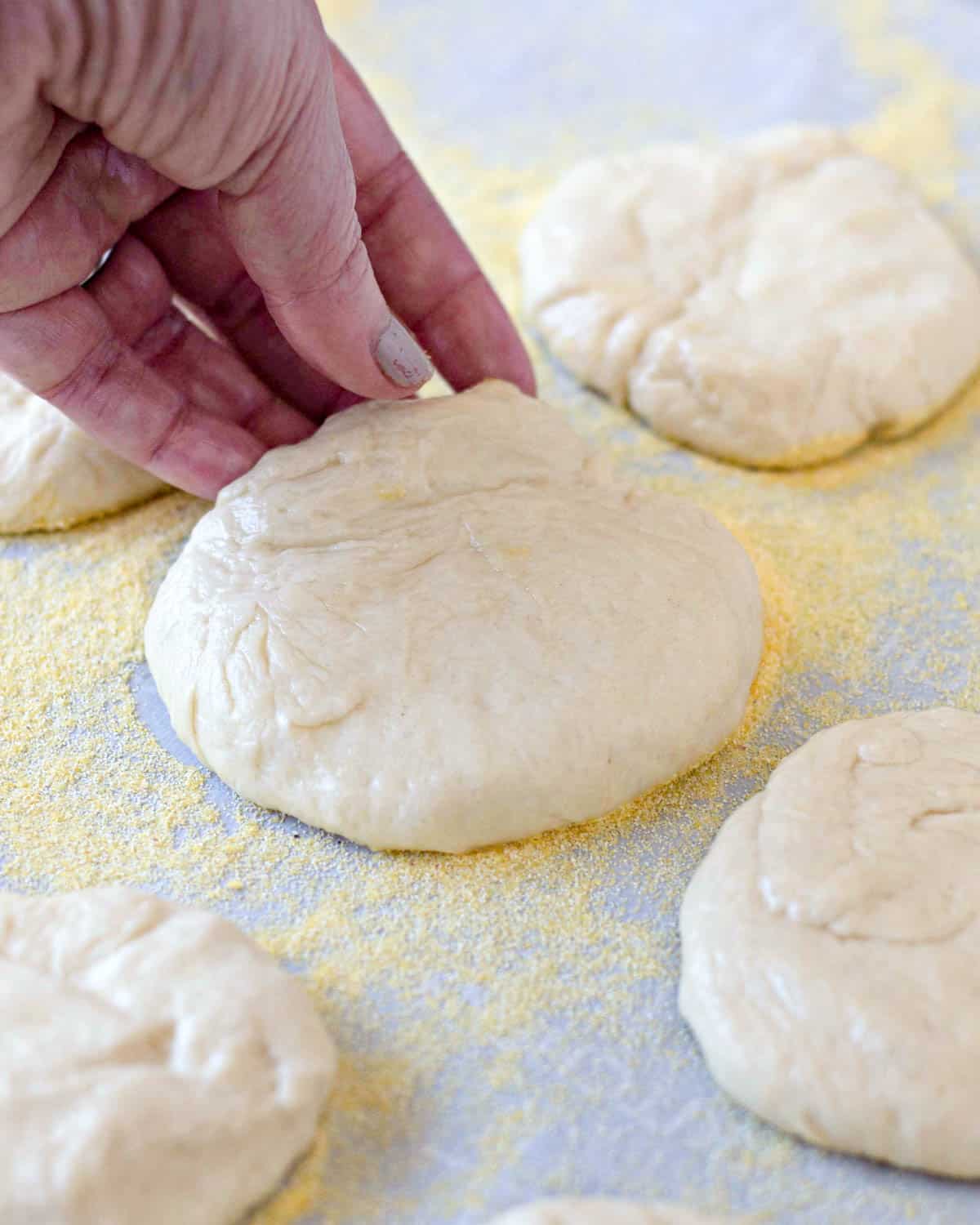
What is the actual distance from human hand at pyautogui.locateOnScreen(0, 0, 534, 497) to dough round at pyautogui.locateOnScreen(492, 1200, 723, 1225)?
4.26 ft

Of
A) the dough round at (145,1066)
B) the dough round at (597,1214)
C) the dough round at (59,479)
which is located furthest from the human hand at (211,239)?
the dough round at (597,1214)

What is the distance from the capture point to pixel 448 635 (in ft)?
5.93

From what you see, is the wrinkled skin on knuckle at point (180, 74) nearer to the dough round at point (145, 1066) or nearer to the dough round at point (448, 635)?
the dough round at point (448, 635)

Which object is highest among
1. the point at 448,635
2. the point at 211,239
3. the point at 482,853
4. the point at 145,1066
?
the point at 211,239

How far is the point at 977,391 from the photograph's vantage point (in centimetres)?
271

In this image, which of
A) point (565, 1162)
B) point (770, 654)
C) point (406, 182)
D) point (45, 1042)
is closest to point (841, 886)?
point (565, 1162)

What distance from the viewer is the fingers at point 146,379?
6.56ft

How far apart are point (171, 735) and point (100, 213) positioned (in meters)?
0.91

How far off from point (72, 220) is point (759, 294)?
1.56 meters

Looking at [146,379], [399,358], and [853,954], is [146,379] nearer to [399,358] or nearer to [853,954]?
[399,358]

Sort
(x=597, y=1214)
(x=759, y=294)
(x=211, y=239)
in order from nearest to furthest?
1. (x=597, y=1214)
2. (x=211, y=239)
3. (x=759, y=294)

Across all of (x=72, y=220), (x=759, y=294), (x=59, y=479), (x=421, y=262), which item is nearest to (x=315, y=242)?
(x=72, y=220)

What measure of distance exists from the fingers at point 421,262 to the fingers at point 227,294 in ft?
0.76

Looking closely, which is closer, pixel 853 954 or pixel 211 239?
pixel 853 954
